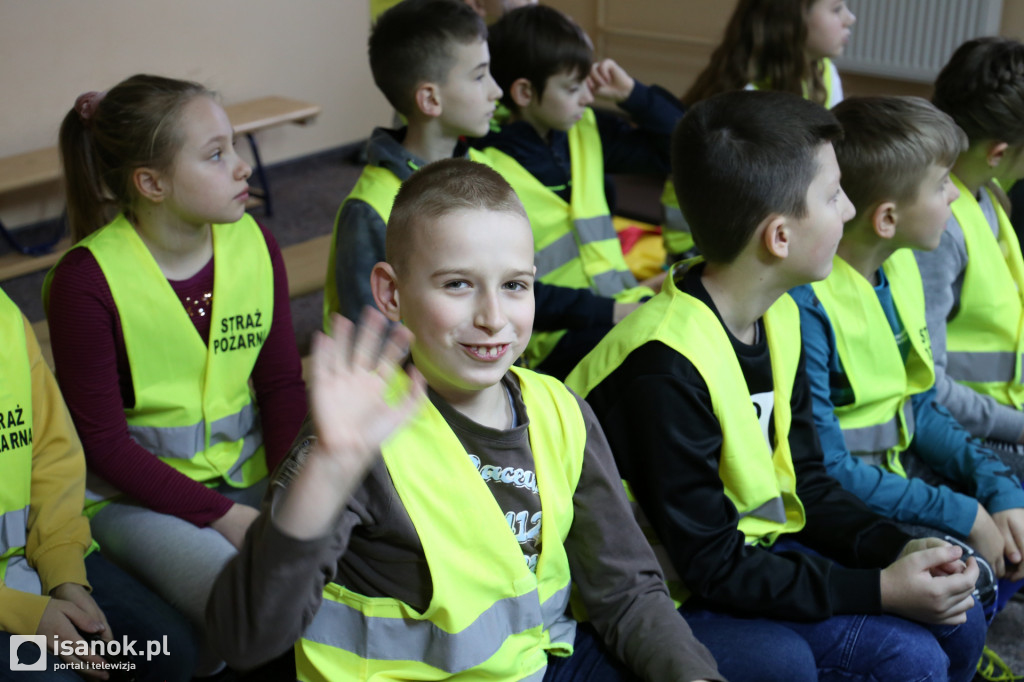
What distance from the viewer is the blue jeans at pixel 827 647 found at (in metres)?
1.29

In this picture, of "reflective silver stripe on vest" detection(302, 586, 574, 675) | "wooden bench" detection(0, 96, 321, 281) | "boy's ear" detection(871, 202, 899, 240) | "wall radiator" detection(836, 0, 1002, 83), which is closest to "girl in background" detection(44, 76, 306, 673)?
"reflective silver stripe on vest" detection(302, 586, 574, 675)

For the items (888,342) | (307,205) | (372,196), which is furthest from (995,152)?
(307,205)

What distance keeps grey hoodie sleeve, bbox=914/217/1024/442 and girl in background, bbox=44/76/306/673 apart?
1.33m

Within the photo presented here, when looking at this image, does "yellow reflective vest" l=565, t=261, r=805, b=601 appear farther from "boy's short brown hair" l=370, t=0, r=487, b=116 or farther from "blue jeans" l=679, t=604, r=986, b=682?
"boy's short brown hair" l=370, t=0, r=487, b=116

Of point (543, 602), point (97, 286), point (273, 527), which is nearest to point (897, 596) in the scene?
point (543, 602)

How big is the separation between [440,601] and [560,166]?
5.01ft

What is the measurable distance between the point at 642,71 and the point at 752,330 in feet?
14.3

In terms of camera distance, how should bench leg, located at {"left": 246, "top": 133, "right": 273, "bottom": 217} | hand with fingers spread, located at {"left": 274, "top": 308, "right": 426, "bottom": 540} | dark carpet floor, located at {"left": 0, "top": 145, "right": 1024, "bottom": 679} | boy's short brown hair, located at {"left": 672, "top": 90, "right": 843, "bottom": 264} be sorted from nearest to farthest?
hand with fingers spread, located at {"left": 274, "top": 308, "right": 426, "bottom": 540} < boy's short brown hair, located at {"left": 672, "top": 90, "right": 843, "bottom": 264} < dark carpet floor, located at {"left": 0, "top": 145, "right": 1024, "bottom": 679} < bench leg, located at {"left": 246, "top": 133, "right": 273, "bottom": 217}

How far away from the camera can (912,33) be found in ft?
15.2

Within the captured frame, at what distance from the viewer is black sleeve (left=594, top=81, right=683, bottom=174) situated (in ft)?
8.37

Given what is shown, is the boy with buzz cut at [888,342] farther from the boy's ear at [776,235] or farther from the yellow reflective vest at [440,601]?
the yellow reflective vest at [440,601]

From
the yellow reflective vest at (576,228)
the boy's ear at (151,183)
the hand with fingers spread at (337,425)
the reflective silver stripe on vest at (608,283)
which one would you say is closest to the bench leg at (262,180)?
the yellow reflective vest at (576,228)

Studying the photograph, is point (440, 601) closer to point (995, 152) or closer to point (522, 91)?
point (522, 91)

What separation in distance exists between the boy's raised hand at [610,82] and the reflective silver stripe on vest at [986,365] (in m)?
1.05
